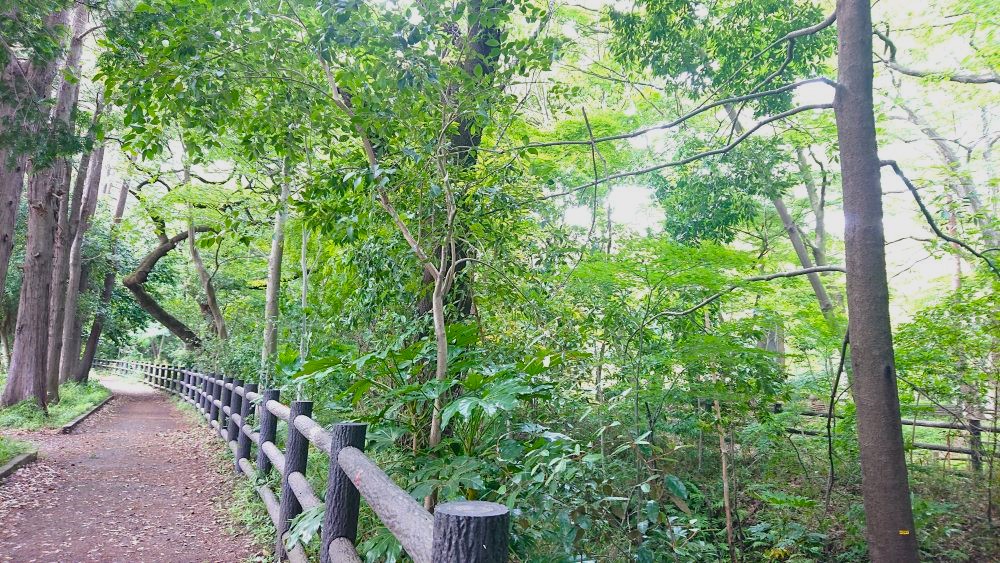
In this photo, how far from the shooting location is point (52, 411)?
1190 cm

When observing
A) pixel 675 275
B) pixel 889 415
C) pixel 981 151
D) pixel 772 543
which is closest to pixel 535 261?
pixel 675 275

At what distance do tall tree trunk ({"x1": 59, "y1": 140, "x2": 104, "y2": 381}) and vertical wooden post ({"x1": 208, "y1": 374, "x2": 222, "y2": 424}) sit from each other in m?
5.07

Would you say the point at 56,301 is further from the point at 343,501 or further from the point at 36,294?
the point at 343,501

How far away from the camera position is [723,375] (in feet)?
16.7

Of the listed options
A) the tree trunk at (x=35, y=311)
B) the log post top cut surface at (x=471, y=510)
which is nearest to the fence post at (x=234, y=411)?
the tree trunk at (x=35, y=311)

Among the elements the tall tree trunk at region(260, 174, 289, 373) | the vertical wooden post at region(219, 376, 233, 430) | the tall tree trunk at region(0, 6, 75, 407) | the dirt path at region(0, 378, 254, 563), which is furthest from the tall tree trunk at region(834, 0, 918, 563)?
the tall tree trunk at region(0, 6, 75, 407)

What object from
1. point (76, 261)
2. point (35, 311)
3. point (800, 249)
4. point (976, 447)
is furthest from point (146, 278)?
point (976, 447)

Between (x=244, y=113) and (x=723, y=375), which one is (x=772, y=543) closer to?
(x=723, y=375)

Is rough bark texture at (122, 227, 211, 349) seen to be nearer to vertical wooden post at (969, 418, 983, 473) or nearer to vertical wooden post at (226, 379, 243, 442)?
vertical wooden post at (226, 379, 243, 442)

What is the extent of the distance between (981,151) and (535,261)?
44.6 ft

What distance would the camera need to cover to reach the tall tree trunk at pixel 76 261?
14.3 meters

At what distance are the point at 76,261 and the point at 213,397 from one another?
814 centimetres

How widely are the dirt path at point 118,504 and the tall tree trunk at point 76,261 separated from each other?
6176 mm

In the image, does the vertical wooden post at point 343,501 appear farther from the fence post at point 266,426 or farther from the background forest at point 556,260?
the fence post at point 266,426
